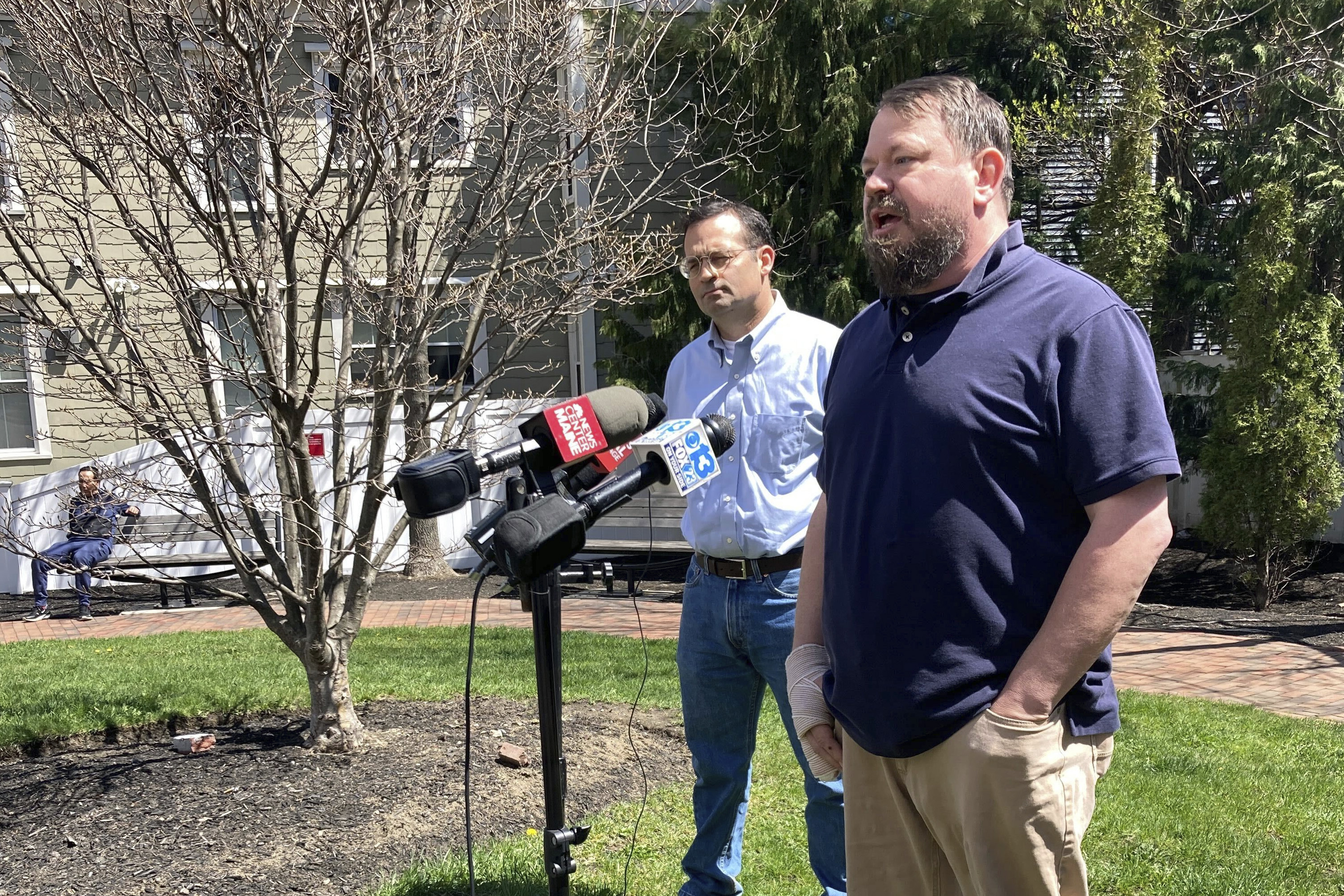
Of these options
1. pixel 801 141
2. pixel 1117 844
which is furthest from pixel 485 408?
pixel 801 141

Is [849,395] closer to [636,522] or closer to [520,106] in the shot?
[520,106]

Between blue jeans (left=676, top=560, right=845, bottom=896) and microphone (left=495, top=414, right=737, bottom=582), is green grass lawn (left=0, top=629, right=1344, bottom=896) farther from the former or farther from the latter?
microphone (left=495, top=414, right=737, bottom=582)

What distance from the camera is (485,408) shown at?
627 cm

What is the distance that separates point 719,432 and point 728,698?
1.09 m

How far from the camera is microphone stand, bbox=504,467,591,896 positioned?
8.19 ft

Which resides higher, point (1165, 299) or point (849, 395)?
point (1165, 299)

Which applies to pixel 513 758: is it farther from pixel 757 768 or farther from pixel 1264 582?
pixel 1264 582

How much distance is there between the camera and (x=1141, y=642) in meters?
8.59

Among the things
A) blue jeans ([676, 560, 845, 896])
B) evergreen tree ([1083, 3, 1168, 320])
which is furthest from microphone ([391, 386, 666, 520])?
evergreen tree ([1083, 3, 1168, 320])

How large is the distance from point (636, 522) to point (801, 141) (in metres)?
4.91

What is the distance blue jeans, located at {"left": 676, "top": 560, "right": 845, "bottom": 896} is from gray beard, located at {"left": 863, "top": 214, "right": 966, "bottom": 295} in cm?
130

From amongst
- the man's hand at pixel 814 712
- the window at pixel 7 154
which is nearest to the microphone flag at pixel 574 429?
the man's hand at pixel 814 712

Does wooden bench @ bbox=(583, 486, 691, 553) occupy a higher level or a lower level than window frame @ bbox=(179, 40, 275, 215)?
lower

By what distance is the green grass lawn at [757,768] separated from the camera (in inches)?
153
